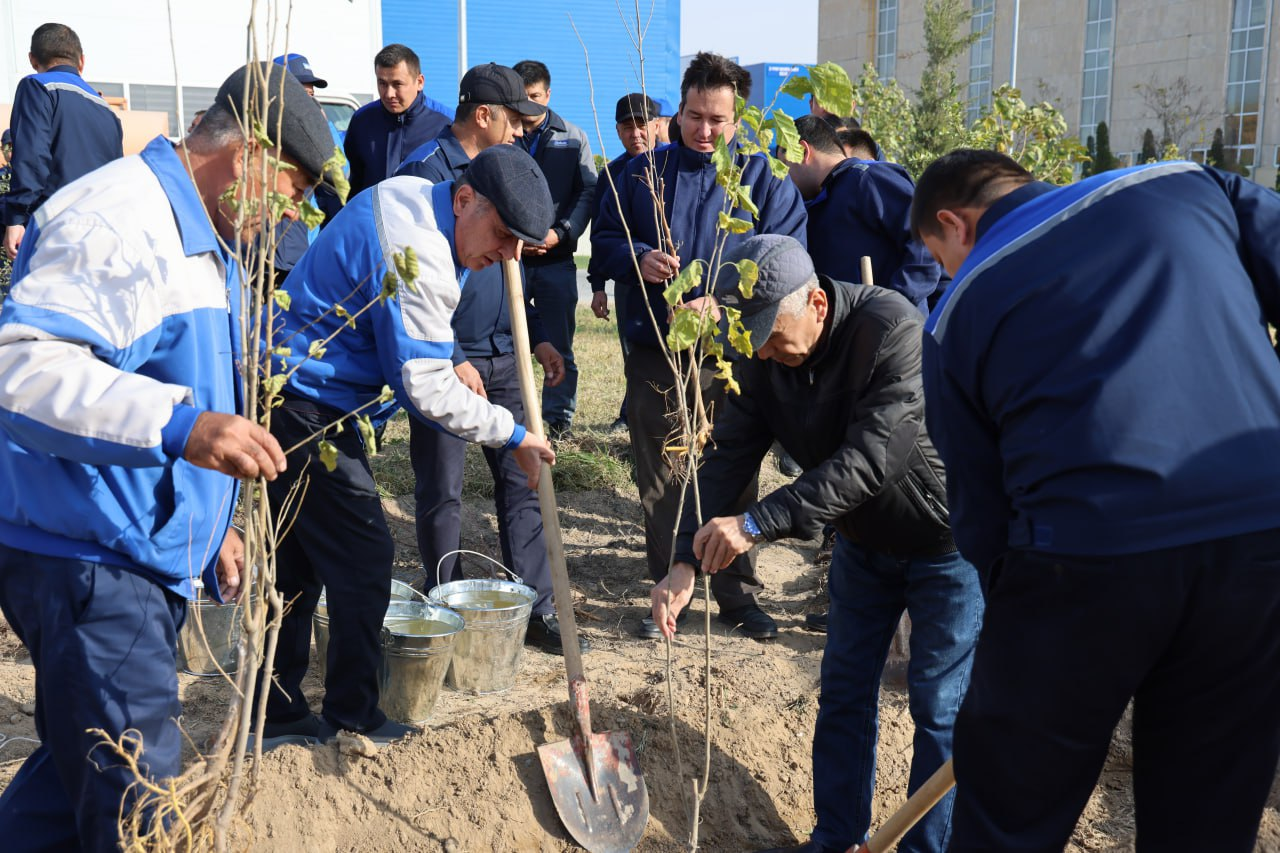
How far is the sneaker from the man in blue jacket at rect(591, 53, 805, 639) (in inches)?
61.9

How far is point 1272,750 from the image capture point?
2.19 meters

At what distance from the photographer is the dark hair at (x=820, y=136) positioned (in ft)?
17.3

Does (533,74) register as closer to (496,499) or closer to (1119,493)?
(496,499)

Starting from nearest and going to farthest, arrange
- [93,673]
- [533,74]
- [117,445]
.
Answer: [117,445] < [93,673] < [533,74]

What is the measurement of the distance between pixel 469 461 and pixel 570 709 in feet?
11.8

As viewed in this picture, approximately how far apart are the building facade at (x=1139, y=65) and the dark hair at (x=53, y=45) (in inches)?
797

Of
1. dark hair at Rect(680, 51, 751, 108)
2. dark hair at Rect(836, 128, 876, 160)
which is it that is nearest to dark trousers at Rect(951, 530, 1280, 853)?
dark hair at Rect(680, 51, 751, 108)

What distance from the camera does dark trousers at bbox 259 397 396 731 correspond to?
3.51 meters

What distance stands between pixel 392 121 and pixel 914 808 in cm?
442

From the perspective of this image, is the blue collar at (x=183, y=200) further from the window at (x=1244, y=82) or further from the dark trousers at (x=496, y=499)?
the window at (x=1244, y=82)

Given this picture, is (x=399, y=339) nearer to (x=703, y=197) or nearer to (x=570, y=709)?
(x=570, y=709)

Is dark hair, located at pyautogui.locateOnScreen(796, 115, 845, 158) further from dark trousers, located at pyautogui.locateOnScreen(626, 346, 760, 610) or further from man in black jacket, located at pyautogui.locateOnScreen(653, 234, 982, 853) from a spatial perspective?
man in black jacket, located at pyautogui.locateOnScreen(653, 234, 982, 853)

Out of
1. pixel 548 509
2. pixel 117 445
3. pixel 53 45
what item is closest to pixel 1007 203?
pixel 117 445

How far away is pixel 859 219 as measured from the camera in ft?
16.7
